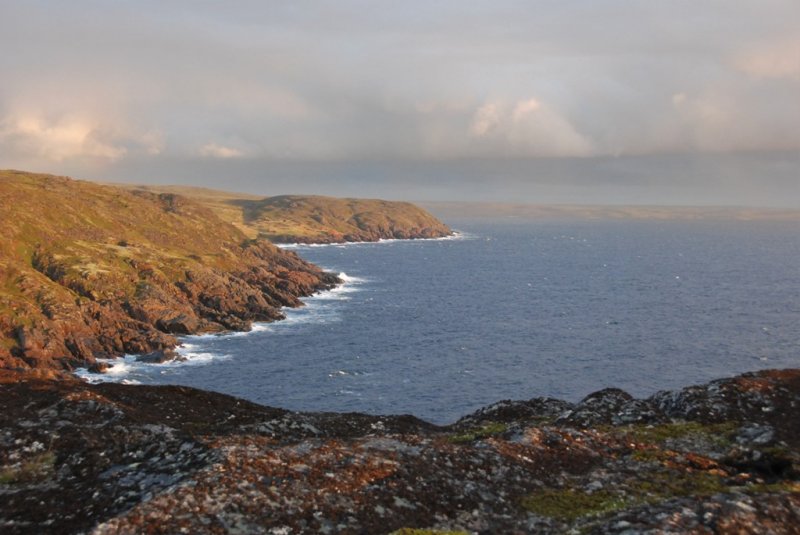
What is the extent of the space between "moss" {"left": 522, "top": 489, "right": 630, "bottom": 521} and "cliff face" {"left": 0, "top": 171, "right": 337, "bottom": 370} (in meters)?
90.4

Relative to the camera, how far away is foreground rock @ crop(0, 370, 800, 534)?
489 inches

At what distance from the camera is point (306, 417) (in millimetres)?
22812

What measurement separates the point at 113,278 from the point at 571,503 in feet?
418

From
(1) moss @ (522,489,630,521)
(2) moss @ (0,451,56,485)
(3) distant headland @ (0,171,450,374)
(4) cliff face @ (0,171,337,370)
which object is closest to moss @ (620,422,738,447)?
(1) moss @ (522,489,630,521)

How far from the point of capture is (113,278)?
123000 millimetres

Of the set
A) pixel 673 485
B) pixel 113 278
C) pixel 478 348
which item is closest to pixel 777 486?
pixel 673 485

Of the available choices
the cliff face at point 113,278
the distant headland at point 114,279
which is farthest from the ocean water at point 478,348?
the cliff face at point 113,278

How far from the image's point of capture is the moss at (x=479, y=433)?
21014 mm

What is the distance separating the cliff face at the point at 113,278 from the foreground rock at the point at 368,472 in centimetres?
8024

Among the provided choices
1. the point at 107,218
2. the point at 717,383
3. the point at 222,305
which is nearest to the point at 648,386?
the point at 717,383

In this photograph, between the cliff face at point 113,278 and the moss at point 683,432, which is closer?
the moss at point 683,432

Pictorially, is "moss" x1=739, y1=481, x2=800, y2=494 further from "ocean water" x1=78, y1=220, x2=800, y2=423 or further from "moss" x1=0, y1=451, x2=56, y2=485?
"ocean water" x1=78, y1=220, x2=800, y2=423

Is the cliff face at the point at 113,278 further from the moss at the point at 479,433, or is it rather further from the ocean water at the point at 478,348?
the moss at the point at 479,433

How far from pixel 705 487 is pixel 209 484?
1369cm
